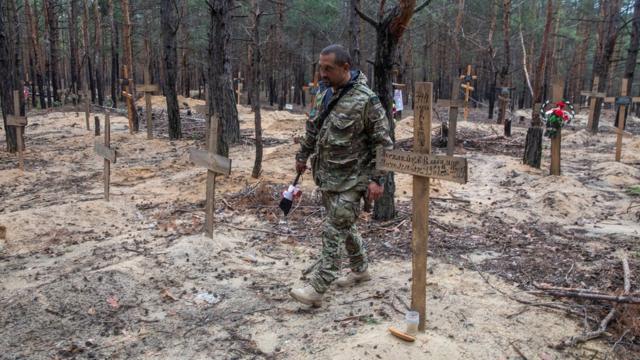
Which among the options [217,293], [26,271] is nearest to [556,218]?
[217,293]

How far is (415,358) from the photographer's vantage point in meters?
3.20

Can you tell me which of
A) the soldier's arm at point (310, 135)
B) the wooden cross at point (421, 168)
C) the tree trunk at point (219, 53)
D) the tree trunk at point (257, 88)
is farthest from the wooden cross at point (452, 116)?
the wooden cross at point (421, 168)

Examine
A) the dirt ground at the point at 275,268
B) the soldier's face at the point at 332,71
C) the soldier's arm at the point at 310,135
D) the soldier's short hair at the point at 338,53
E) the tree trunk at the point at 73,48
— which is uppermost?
the tree trunk at the point at 73,48

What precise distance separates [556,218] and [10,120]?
31.8 feet

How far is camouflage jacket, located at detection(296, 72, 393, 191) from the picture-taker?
149 inches

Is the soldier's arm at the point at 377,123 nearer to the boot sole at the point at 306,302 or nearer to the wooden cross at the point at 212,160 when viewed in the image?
the boot sole at the point at 306,302

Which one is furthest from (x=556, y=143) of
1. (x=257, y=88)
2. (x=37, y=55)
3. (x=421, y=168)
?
(x=37, y=55)

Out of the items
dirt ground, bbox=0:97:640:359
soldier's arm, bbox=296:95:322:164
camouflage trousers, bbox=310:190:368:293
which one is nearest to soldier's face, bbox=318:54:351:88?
soldier's arm, bbox=296:95:322:164

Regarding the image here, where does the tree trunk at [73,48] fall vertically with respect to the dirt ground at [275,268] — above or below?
above

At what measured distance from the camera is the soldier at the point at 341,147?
3.78 m

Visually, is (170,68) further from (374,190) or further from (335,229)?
(374,190)

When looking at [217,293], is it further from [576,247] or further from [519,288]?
[576,247]

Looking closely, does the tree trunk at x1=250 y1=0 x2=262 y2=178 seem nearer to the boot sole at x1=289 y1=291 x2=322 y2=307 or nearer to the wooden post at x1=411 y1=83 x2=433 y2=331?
the boot sole at x1=289 y1=291 x2=322 y2=307

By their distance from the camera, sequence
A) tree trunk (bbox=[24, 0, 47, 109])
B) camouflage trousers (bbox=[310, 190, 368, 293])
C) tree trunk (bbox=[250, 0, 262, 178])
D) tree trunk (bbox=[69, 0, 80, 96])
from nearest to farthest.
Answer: camouflage trousers (bbox=[310, 190, 368, 293])
tree trunk (bbox=[250, 0, 262, 178])
tree trunk (bbox=[24, 0, 47, 109])
tree trunk (bbox=[69, 0, 80, 96])
